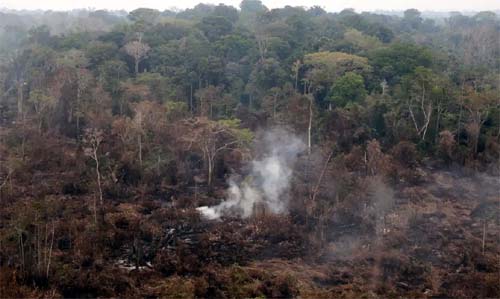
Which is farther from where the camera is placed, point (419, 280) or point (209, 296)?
point (419, 280)

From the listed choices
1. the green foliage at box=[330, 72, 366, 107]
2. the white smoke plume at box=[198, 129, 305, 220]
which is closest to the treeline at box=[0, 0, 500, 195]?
the green foliage at box=[330, 72, 366, 107]

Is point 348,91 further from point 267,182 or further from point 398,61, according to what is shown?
point 267,182

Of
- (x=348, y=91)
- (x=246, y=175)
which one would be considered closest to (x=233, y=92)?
(x=348, y=91)

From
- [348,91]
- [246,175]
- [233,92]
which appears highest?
[348,91]

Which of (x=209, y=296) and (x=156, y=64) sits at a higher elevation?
(x=156, y=64)

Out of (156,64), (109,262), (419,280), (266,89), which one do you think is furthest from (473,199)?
(156,64)

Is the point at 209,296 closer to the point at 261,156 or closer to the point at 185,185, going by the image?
the point at 185,185
